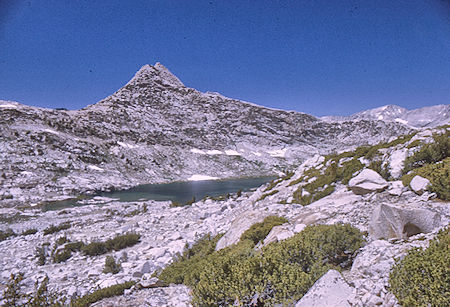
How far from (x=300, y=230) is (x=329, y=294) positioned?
343 centimetres

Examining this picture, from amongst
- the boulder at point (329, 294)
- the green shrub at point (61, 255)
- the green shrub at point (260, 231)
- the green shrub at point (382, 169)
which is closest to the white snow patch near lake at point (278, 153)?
the green shrub at point (382, 169)

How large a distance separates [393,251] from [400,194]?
3785 mm

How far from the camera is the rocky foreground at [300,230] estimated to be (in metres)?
3.56

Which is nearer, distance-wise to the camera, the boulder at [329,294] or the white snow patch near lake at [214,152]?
the boulder at [329,294]

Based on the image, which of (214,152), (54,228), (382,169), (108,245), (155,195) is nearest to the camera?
(382,169)

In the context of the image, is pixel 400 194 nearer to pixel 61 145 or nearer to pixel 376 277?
pixel 376 277

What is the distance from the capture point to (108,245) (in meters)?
13.3

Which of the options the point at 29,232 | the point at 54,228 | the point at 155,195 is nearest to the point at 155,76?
the point at 155,195

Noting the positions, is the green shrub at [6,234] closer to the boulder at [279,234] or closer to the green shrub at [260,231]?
the green shrub at [260,231]

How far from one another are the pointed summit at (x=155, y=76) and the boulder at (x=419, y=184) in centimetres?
16356

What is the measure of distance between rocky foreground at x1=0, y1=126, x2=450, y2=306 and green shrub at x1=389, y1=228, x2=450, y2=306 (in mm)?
225

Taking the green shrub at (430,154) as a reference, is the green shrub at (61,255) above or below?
below

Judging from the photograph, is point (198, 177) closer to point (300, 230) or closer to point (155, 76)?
point (300, 230)

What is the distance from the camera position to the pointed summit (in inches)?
5984
